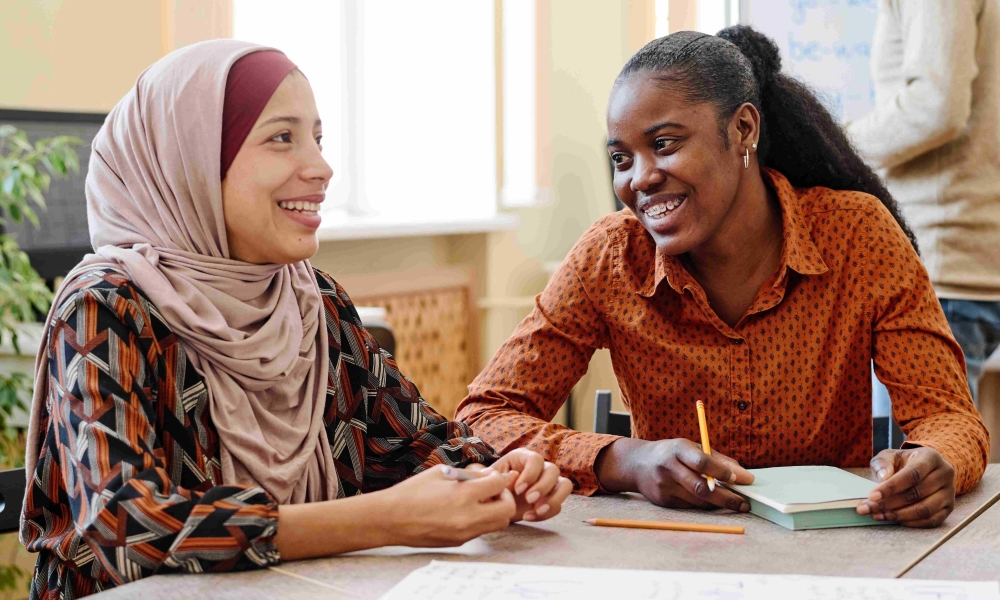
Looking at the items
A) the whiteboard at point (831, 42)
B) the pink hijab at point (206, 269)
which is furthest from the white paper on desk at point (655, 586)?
the whiteboard at point (831, 42)

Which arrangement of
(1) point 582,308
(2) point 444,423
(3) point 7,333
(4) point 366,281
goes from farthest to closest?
(4) point 366,281, (3) point 7,333, (1) point 582,308, (2) point 444,423

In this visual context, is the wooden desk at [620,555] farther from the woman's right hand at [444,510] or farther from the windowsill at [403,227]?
the windowsill at [403,227]

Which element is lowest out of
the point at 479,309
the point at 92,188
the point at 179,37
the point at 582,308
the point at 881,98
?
the point at 479,309

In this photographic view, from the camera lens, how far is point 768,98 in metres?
1.72

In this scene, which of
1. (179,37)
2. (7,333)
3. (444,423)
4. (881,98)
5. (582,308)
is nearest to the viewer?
(444,423)

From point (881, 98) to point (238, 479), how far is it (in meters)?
2.04

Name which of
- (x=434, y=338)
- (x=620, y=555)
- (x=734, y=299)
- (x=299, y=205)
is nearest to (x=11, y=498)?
(x=299, y=205)

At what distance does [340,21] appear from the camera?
12.5 feet

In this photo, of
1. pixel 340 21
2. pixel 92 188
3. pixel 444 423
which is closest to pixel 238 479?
pixel 444 423

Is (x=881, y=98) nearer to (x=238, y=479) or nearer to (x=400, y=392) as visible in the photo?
(x=400, y=392)

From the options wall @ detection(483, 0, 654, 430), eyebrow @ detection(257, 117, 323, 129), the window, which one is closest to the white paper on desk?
eyebrow @ detection(257, 117, 323, 129)

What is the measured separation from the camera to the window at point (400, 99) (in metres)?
3.76

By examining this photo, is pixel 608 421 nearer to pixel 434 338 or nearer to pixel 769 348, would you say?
pixel 769 348

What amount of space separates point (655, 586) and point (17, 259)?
177 centimetres
